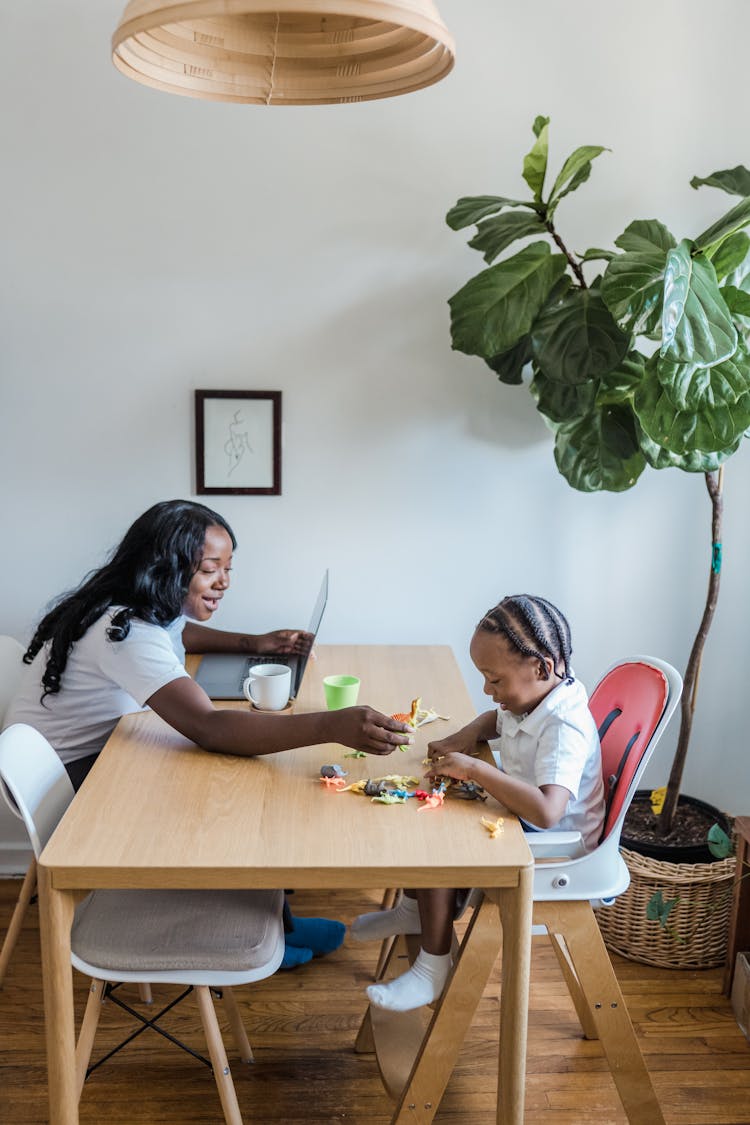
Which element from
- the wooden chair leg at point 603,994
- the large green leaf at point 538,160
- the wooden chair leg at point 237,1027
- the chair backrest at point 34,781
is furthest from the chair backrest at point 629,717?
the large green leaf at point 538,160

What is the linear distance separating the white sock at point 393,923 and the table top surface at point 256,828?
32 cm

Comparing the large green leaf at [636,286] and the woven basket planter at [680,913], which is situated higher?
the large green leaf at [636,286]

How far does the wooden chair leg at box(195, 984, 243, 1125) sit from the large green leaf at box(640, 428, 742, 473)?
1.54 metres

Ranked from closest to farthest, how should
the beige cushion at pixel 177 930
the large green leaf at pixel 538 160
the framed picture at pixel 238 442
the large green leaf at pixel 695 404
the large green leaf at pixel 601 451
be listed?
the beige cushion at pixel 177 930
the large green leaf at pixel 695 404
the large green leaf at pixel 538 160
the large green leaf at pixel 601 451
the framed picture at pixel 238 442

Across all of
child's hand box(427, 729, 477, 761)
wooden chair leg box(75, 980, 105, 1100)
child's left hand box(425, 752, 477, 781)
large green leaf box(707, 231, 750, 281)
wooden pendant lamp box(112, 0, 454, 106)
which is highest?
wooden pendant lamp box(112, 0, 454, 106)

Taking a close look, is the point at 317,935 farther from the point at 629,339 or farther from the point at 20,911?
the point at 629,339

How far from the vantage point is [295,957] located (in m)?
2.63

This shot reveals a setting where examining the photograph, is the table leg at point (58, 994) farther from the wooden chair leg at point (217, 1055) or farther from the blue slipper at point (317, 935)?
the blue slipper at point (317, 935)

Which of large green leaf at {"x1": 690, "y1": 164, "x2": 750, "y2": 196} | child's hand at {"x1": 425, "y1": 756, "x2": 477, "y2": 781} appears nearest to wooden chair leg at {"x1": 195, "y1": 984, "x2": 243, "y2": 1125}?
child's hand at {"x1": 425, "y1": 756, "x2": 477, "y2": 781}

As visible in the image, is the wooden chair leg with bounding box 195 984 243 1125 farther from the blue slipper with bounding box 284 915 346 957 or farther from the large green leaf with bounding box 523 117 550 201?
the large green leaf with bounding box 523 117 550 201

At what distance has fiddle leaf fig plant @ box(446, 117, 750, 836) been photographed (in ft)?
7.22

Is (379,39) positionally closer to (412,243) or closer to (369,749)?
(369,749)

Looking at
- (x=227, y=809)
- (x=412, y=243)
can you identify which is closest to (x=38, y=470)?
(x=412, y=243)

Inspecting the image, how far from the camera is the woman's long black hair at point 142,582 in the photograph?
89.1 inches
